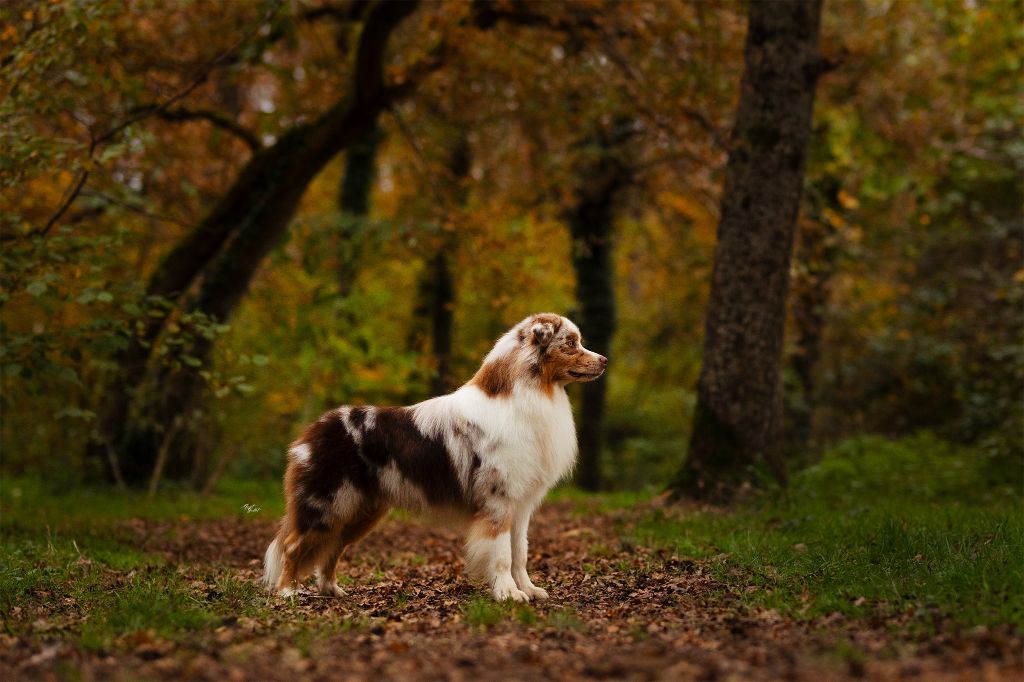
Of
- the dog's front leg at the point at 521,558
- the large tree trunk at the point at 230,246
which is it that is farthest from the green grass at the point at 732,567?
the large tree trunk at the point at 230,246

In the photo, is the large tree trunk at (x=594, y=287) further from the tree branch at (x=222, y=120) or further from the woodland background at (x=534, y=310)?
the tree branch at (x=222, y=120)

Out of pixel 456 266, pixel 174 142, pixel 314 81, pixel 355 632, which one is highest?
pixel 314 81

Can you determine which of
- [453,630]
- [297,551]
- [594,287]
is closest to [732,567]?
[453,630]

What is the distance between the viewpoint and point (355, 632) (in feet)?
19.5

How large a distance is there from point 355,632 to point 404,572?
2849 mm

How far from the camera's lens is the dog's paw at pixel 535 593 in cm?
704

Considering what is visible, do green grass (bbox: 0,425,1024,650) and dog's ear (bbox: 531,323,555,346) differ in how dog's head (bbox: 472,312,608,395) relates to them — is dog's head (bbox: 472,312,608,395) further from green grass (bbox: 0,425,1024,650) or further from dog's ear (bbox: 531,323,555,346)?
green grass (bbox: 0,425,1024,650)

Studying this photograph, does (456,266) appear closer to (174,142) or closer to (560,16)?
(560,16)

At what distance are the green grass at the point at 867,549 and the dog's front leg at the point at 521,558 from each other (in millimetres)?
1411

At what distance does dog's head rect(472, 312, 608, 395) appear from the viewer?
23.5 ft

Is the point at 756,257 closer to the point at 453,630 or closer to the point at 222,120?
the point at 453,630

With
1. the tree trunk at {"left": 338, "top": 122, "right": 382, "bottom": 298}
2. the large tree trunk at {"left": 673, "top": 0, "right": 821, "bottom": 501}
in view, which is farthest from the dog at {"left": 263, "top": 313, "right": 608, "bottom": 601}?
the tree trunk at {"left": 338, "top": 122, "right": 382, "bottom": 298}

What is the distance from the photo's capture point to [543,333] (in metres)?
7.16

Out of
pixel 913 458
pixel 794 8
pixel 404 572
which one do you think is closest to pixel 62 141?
pixel 404 572
